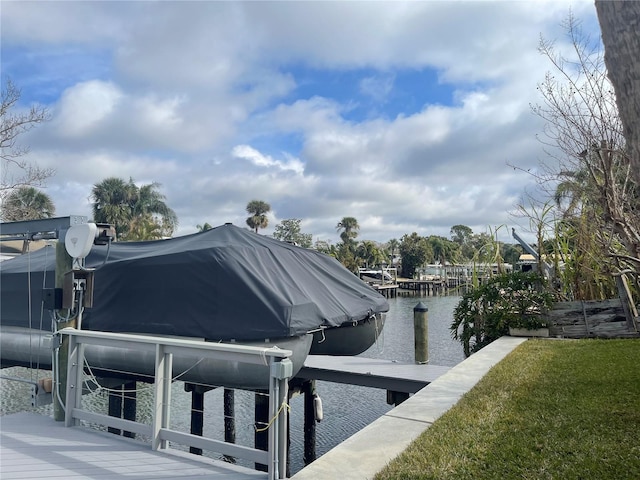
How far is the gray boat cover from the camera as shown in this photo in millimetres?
6172

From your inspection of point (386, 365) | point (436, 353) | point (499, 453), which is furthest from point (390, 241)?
point (499, 453)

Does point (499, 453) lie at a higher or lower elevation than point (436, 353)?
higher

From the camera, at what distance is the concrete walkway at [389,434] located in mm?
3195

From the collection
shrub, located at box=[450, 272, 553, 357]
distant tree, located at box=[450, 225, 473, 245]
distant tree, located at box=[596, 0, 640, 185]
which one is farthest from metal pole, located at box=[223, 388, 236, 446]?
distant tree, located at box=[450, 225, 473, 245]

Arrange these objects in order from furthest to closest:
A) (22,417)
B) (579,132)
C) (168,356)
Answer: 1. (579,132)
2. (22,417)
3. (168,356)

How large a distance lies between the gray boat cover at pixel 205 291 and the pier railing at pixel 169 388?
161 centimetres

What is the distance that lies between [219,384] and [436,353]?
1062cm

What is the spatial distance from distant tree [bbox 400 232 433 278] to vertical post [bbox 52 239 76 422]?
6585cm

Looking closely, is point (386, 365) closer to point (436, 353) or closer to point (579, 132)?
point (579, 132)

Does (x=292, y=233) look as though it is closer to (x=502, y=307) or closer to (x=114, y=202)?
(x=114, y=202)

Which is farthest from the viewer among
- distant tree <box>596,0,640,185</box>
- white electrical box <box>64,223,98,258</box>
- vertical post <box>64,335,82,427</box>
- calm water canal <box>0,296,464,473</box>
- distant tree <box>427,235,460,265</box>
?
distant tree <box>427,235,460,265</box>

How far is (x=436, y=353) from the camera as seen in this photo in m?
15.3

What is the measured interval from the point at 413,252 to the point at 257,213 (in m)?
25.8

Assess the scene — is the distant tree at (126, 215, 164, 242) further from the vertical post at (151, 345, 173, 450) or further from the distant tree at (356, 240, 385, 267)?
the distant tree at (356, 240, 385, 267)
